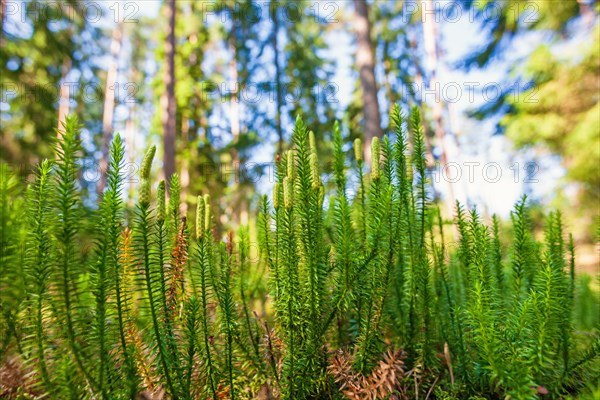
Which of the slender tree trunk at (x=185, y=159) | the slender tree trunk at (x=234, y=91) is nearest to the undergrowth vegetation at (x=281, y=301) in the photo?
the slender tree trunk at (x=185, y=159)

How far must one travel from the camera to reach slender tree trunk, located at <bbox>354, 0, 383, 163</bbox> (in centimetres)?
638

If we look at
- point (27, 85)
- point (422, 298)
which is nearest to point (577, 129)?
point (422, 298)

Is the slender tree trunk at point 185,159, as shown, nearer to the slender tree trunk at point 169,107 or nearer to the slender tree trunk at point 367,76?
the slender tree trunk at point 169,107

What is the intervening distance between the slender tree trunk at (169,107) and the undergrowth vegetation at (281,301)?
742 centimetres

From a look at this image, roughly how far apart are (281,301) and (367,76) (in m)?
6.59

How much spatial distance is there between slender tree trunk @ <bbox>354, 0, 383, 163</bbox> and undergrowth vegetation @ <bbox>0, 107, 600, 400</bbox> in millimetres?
5137

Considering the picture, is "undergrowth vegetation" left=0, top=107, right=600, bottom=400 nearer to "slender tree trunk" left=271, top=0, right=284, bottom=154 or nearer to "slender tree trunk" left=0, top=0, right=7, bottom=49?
"slender tree trunk" left=271, top=0, right=284, bottom=154

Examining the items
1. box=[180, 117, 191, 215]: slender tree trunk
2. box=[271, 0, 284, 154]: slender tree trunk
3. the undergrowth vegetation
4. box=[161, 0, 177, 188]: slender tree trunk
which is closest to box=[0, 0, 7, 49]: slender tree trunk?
box=[161, 0, 177, 188]: slender tree trunk

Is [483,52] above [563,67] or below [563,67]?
above

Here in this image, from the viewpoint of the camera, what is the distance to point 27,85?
11.5m

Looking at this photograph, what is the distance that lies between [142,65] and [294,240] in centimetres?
3041

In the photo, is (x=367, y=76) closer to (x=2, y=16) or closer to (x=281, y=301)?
(x=281, y=301)

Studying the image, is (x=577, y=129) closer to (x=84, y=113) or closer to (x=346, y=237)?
(x=346, y=237)

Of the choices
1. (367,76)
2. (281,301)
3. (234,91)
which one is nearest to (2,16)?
(234,91)
